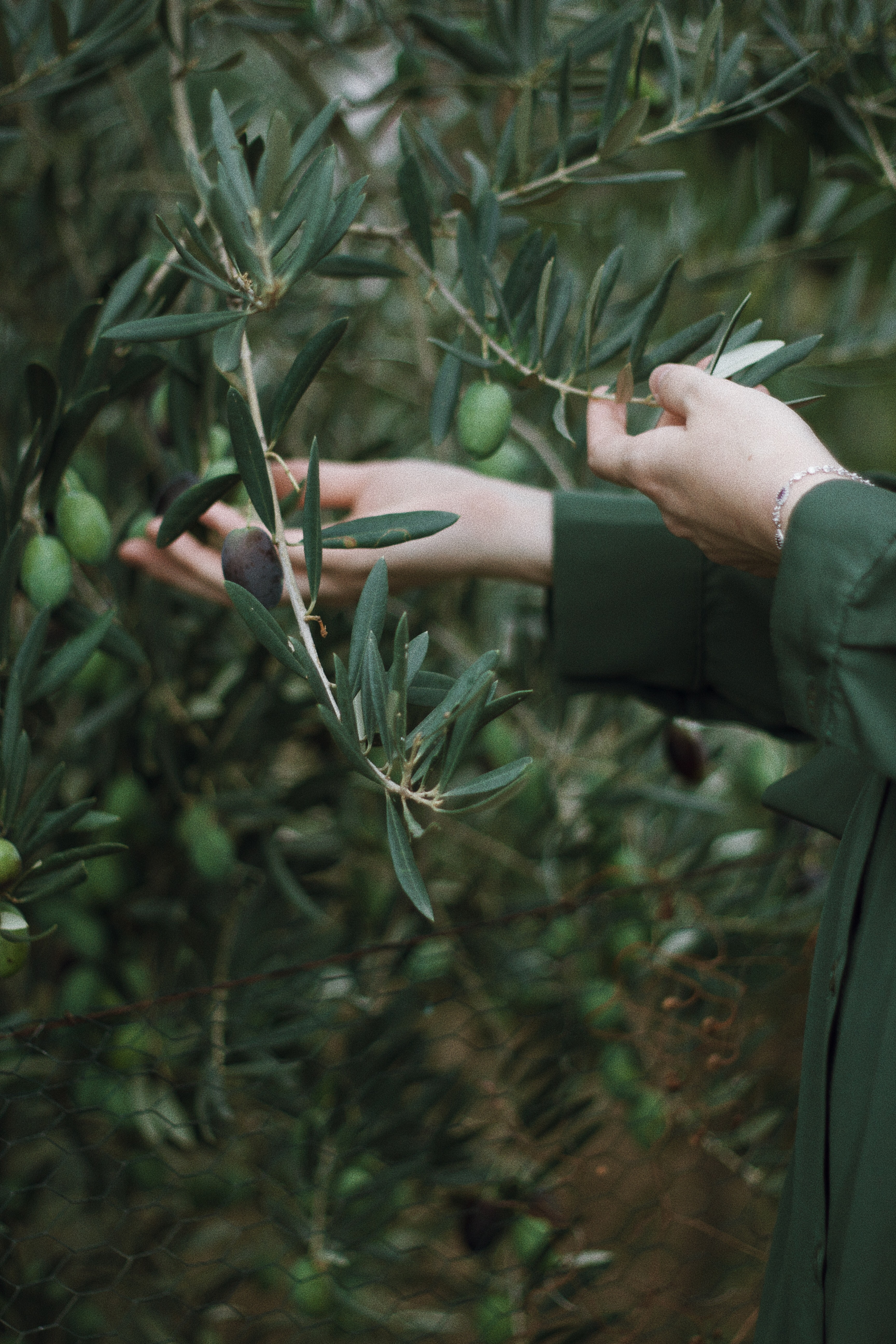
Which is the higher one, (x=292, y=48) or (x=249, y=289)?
(x=292, y=48)

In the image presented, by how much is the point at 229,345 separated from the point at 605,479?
29 centimetres

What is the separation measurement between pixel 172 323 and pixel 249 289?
63 mm

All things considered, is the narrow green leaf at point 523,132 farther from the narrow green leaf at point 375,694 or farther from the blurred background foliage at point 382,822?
the narrow green leaf at point 375,694

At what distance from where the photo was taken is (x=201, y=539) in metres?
0.91

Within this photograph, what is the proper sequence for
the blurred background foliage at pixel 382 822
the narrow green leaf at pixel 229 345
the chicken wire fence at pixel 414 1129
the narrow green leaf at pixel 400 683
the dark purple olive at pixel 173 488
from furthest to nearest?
1. the chicken wire fence at pixel 414 1129
2. the blurred background foliage at pixel 382 822
3. the dark purple olive at pixel 173 488
4. the narrow green leaf at pixel 229 345
5. the narrow green leaf at pixel 400 683

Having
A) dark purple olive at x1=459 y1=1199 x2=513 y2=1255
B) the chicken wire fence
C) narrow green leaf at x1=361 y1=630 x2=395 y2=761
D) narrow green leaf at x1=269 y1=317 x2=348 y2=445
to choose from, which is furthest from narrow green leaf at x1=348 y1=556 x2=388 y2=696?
dark purple olive at x1=459 y1=1199 x2=513 y2=1255

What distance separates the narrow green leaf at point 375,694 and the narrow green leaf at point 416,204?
381 millimetres

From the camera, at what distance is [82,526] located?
841 mm

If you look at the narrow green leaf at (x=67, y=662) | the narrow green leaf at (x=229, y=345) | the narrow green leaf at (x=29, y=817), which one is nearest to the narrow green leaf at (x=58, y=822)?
the narrow green leaf at (x=29, y=817)

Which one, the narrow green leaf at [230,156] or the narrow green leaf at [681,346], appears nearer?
the narrow green leaf at [230,156]

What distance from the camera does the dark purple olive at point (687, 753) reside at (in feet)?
4.18

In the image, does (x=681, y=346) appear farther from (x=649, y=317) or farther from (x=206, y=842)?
(x=206, y=842)

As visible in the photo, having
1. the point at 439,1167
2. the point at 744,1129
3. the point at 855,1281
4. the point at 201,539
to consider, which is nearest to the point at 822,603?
the point at 855,1281

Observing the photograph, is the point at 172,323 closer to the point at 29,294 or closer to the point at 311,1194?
the point at 29,294
